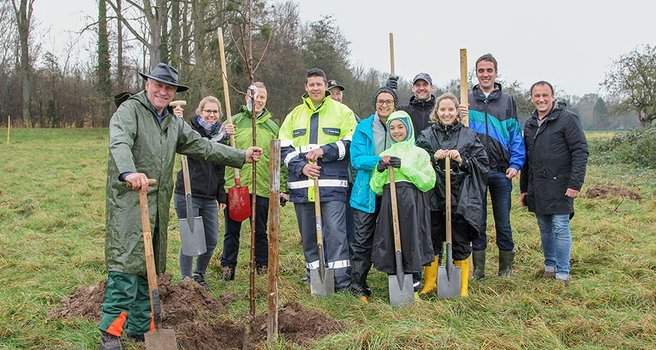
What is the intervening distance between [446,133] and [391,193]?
2.78 ft

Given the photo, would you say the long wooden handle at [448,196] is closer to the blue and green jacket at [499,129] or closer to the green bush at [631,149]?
the blue and green jacket at [499,129]

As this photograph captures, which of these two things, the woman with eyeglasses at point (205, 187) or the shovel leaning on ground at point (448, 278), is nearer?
the shovel leaning on ground at point (448, 278)

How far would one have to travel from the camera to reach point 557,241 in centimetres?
537

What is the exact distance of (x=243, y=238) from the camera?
26.1 ft

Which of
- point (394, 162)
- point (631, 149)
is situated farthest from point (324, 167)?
point (631, 149)

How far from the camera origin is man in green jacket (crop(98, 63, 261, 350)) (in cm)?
373

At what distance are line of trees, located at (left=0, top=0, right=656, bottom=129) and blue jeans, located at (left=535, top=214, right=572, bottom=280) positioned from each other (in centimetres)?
1593

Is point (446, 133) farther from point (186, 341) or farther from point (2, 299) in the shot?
point (2, 299)

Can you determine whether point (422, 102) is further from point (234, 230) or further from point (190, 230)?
point (190, 230)

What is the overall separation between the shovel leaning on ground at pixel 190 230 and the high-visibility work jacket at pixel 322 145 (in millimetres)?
923

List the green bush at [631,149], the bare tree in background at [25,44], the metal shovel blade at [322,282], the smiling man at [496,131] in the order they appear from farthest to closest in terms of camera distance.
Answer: the bare tree in background at [25,44]
the green bush at [631,149]
the smiling man at [496,131]
the metal shovel blade at [322,282]

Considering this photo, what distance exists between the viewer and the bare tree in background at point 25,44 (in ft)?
118

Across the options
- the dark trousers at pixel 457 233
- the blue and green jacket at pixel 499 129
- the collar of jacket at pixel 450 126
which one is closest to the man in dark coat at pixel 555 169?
the blue and green jacket at pixel 499 129

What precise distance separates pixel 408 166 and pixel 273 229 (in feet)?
5.00
